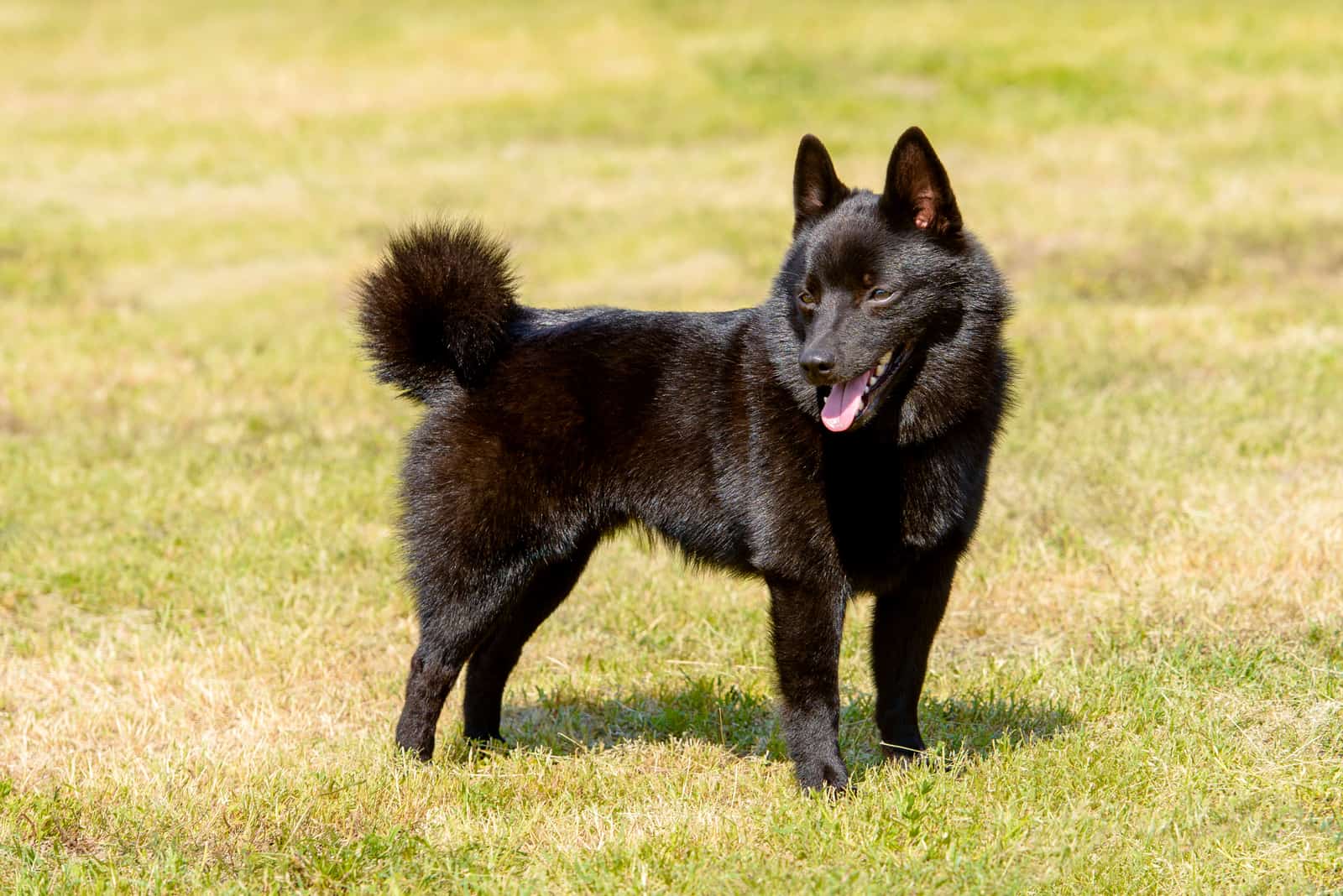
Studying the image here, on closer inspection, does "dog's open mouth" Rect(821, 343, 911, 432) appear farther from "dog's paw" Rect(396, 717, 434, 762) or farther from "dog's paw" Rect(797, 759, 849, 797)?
"dog's paw" Rect(396, 717, 434, 762)

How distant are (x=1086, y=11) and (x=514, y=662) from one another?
792 inches

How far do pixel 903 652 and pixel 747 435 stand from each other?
2.54 ft

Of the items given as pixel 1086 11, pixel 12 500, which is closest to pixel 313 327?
pixel 12 500

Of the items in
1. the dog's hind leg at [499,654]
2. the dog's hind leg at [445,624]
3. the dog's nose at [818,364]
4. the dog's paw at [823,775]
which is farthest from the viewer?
the dog's hind leg at [499,654]

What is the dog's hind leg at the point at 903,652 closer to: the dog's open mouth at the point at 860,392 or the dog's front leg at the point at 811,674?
the dog's front leg at the point at 811,674

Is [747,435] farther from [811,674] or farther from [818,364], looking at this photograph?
[811,674]

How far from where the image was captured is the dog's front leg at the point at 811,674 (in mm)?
4199

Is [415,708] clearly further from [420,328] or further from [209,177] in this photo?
[209,177]

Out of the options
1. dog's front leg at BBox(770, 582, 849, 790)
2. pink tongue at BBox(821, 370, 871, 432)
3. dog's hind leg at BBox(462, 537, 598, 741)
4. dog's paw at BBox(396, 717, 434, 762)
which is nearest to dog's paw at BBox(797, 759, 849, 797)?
dog's front leg at BBox(770, 582, 849, 790)

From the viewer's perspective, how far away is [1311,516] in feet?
20.3

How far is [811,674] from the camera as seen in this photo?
13.8ft

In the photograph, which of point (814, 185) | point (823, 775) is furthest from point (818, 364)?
point (823, 775)

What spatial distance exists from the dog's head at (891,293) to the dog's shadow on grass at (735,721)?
1.08 metres

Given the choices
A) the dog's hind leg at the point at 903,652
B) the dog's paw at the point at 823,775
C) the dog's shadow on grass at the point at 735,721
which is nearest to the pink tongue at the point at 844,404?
the dog's hind leg at the point at 903,652
